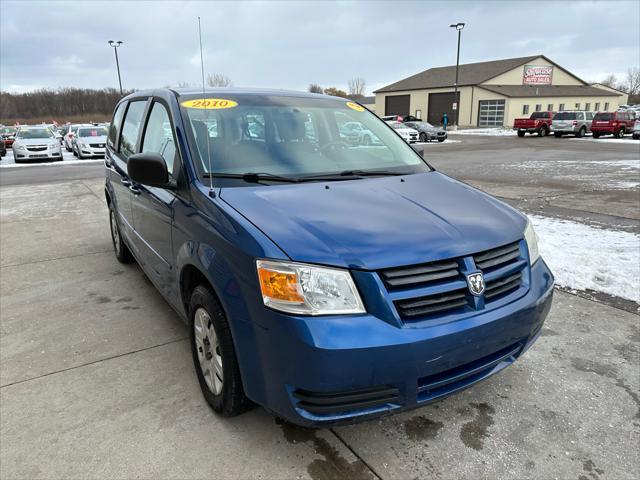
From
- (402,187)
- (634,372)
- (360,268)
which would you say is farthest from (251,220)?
(634,372)

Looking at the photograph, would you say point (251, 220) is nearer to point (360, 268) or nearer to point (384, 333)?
point (360, 268)

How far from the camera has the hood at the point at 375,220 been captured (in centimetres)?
201

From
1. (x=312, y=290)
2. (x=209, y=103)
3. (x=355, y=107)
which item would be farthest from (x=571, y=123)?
(x=312, y=290)

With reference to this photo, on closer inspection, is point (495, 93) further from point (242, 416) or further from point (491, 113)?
point (242, 416)

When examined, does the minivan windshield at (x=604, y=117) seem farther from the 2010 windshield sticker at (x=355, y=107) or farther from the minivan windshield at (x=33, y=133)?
the 2010 windshield sticker at (x=355, y=107)

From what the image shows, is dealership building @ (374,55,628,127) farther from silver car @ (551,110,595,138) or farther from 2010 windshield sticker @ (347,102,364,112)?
2010 windshield sticker @ (347,102,364,112)

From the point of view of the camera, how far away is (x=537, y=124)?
106ft

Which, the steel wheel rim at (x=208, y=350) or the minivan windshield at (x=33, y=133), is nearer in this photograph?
the steel wheel rim at (x=208, y=350)

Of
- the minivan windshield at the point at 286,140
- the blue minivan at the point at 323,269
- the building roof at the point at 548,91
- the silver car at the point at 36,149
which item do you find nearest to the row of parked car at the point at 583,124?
the building roof at the point at 548,91

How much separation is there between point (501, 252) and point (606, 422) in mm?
1143

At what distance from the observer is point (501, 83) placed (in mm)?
52938

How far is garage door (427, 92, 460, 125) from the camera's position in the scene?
2093 inches

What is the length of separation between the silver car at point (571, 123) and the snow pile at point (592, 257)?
92.7 ft

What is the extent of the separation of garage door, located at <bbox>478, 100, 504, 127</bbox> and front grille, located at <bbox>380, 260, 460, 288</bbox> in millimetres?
52356
